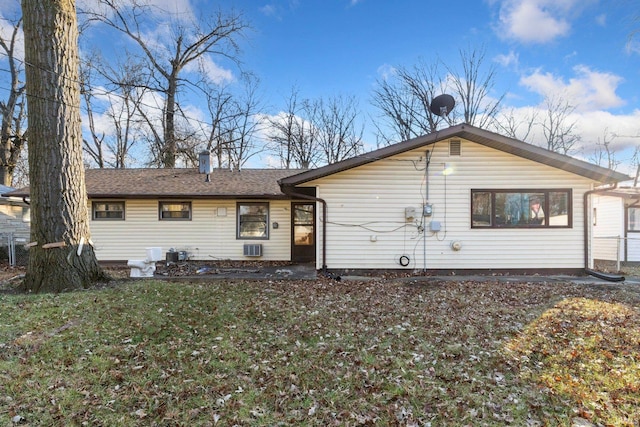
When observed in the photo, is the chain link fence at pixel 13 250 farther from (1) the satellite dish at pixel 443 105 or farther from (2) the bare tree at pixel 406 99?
(2) the bare tree at pixel 406 99

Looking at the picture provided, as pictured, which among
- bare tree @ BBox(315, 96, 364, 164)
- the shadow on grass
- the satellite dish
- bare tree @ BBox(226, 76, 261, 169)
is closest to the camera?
the shadow on grass

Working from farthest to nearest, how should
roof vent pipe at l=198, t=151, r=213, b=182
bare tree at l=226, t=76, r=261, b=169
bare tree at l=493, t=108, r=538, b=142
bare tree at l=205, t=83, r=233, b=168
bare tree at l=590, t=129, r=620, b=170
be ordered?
bare tree at l=590, t=129, r=620, b=170 < bare tree at l=493, t=108, r=538, b=142 < bare tree at l=226, t=76, r=261, b=169 < bare tree at l=205, t=83, r=233, b=168 < roof vent pipe at l=198, t=151, r=213, b=182

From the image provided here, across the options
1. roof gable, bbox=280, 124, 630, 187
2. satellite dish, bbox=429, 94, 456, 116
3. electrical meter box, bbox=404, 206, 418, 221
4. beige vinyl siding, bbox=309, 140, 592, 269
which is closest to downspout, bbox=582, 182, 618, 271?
beige vinyl siding, bbox=309, 140, 592, 269

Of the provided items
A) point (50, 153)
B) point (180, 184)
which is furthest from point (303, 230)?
point (50, 153)

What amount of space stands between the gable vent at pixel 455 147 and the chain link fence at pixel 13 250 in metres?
13.8

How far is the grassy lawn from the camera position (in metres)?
2.82

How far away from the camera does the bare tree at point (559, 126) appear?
25.2m

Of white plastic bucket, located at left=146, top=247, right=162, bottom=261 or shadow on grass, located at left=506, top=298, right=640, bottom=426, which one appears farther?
white plastic bucket, located at left=146, top=247, right=162, bottom=261

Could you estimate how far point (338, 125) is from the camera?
25.8 metres

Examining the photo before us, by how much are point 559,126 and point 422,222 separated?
78.6 ft

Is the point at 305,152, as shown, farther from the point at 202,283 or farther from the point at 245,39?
the point at 202,283

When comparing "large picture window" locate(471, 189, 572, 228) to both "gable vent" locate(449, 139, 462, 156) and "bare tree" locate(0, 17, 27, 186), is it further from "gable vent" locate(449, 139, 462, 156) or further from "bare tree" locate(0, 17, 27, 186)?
"bare tree" locate(0, 17, 27, 186)

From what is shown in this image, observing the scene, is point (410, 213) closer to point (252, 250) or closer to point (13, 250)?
point (252, 250)

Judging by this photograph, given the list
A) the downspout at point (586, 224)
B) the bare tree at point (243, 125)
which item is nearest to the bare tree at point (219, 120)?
the bare tree at point (243, 125)
